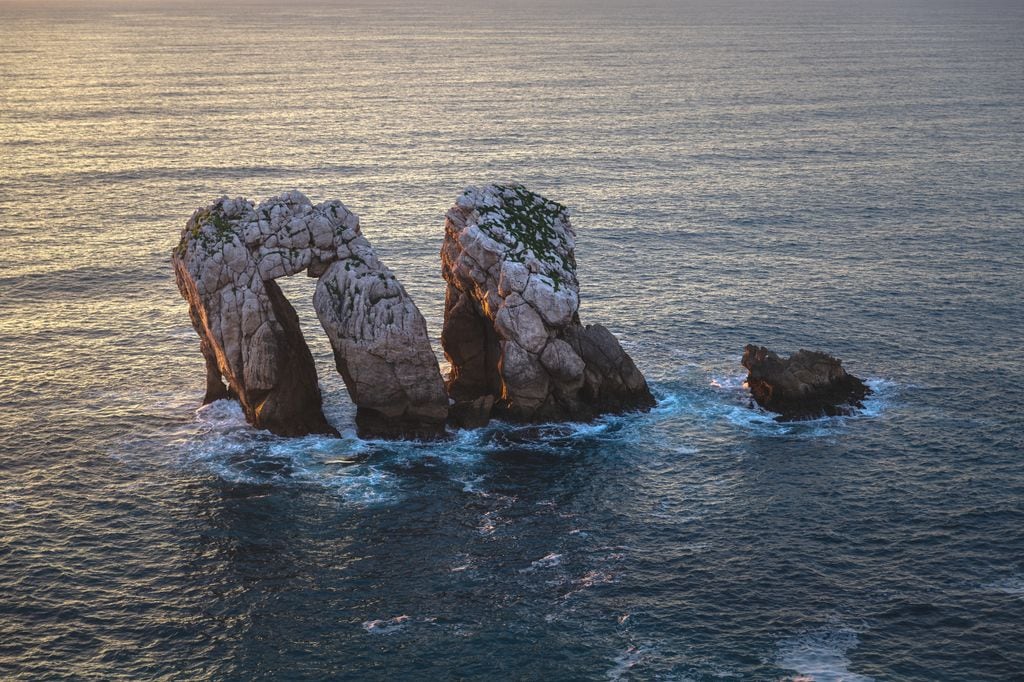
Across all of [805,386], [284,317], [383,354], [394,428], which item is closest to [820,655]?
[805,386]

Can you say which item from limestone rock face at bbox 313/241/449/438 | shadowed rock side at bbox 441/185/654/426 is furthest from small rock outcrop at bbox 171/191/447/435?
shadowed rock side at bbox 441/185/654/426

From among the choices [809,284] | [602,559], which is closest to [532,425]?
[602,559]

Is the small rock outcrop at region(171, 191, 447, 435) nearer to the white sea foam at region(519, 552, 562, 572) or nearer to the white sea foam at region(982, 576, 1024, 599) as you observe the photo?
the white sea foam at region(519, 552, 562, 572)

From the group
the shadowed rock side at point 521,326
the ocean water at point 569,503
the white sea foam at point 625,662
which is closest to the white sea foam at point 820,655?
the ocean water at point 569,503

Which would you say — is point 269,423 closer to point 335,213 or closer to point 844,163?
point 335,213

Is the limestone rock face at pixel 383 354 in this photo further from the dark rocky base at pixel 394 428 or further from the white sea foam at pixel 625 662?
the white sea foam at pixel 625 662
